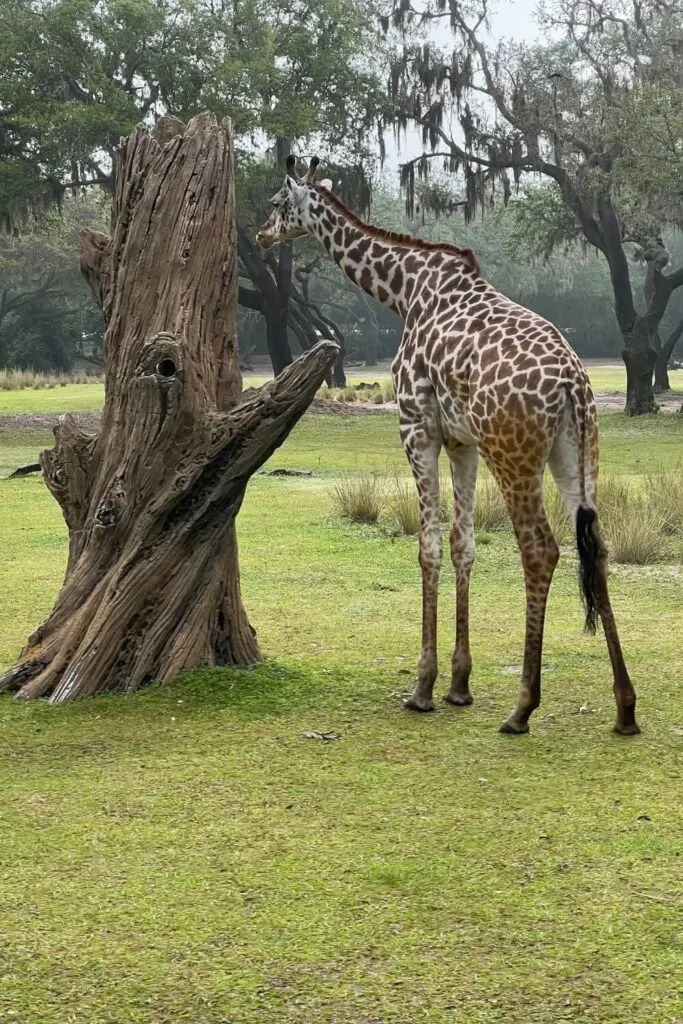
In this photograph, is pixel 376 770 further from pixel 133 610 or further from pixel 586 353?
pixel 586 353

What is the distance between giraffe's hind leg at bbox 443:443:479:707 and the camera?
233 inches

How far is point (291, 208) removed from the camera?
6879mm

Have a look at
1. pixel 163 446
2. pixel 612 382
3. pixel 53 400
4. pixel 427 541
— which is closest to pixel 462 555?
pixel 427 541

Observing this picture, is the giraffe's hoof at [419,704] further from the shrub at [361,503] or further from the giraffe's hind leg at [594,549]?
the shrub at [361,503]

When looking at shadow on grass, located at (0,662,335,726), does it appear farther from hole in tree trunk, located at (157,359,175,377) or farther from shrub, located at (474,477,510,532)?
shrub, located at (474,477,510,532)

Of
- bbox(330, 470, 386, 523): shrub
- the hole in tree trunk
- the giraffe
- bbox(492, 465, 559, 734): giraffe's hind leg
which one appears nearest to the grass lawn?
bbox(492, 465, 559, 734): giraffe's hind leg

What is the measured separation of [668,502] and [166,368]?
6294 millimetres

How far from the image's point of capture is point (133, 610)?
5.94 metres

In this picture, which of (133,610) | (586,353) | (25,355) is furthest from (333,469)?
(586,353)

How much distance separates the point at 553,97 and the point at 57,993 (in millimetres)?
24974

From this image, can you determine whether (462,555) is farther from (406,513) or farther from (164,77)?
(164,77)

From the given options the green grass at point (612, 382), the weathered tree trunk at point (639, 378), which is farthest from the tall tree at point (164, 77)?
the green grass at point (612, 382)

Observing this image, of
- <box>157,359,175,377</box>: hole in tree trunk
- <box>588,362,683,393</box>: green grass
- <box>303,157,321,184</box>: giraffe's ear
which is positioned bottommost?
<box>588,362,683,393</box>: green grass

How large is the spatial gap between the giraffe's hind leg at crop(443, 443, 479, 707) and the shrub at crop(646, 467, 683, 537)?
464 cm
